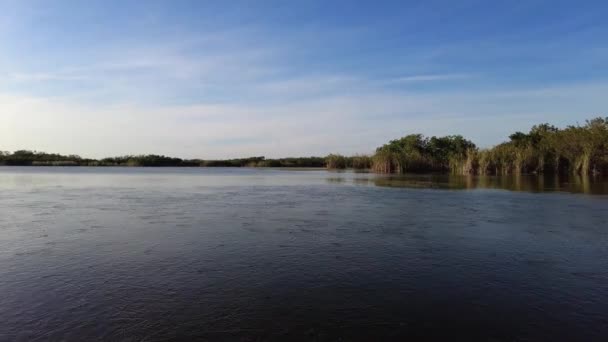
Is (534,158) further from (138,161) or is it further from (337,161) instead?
(138,161)

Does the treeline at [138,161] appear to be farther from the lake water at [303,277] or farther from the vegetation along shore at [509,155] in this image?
the lake water at [303,277]

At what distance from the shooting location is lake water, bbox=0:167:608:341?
4840mm

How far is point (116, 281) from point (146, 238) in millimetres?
3356

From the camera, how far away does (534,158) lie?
142 ft

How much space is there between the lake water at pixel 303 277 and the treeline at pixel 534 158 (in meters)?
32.3

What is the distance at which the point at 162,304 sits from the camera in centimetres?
552

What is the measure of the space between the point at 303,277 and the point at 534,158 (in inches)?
1749

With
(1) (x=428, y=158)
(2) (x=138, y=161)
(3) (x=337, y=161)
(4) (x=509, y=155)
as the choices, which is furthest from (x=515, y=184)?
(2) (x=138, y=161)

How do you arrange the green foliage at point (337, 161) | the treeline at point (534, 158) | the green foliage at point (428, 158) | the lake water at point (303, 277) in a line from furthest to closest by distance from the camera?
1. the green foliage at point (337, 161)
2. the green foliage at point (428, 158)
3. the treeline at point (534, 158)
4. the lake water at point (303, 277)

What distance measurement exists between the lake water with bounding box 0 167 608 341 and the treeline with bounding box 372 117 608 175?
32273 millimetres

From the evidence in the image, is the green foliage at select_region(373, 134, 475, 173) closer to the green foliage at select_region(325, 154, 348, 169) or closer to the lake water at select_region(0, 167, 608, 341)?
the green foliage at select_region(325, 154, 348, 169)

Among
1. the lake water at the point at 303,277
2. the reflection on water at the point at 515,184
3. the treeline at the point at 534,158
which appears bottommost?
the lake water at the point at 303,277

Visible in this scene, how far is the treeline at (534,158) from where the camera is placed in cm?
4003

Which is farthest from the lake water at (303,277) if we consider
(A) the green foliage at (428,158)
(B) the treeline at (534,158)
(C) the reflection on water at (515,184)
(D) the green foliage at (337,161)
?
(D) the green foliage at (337,161)
